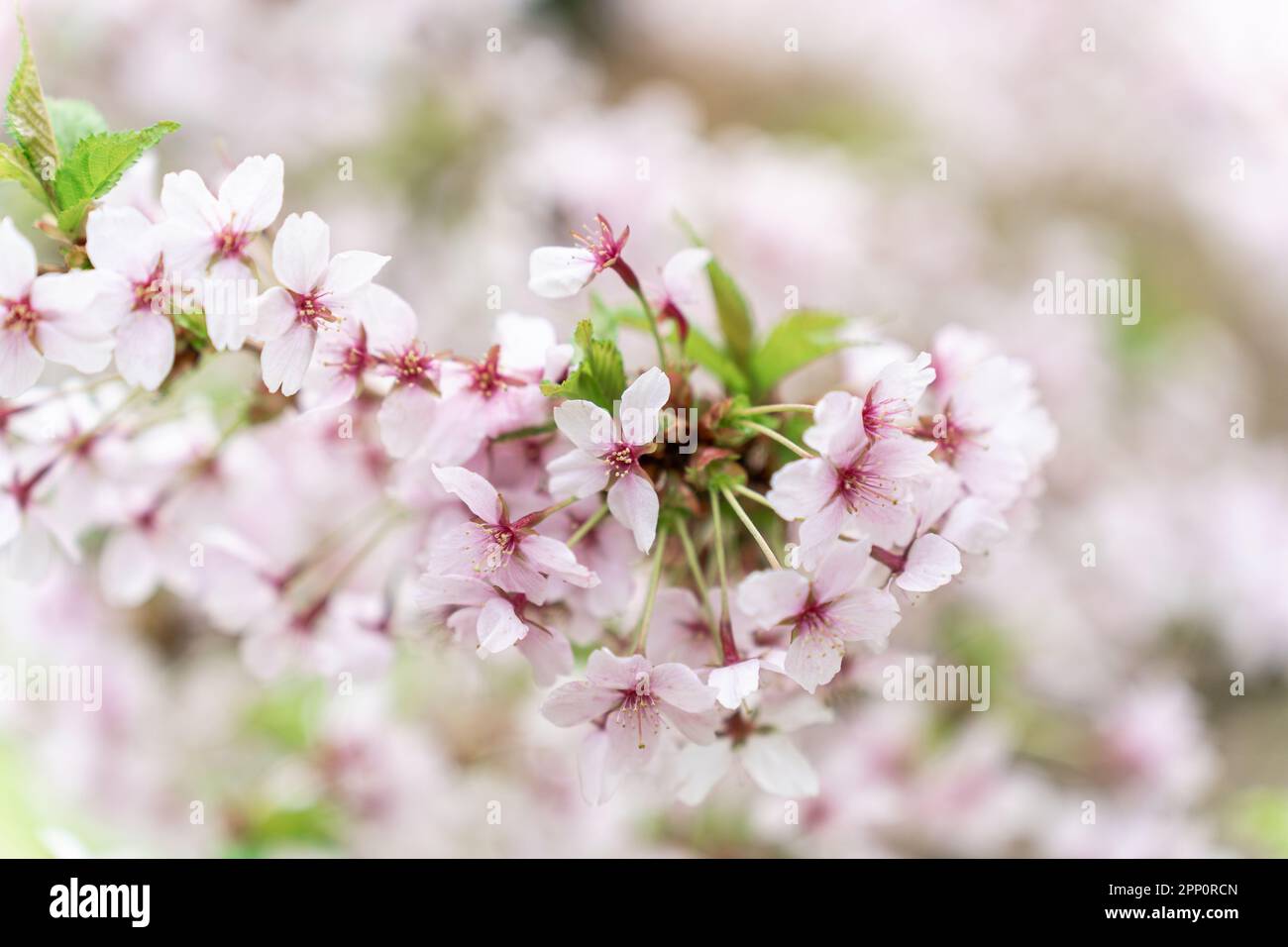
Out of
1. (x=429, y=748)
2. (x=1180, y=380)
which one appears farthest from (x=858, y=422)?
(x=1180, y=380)

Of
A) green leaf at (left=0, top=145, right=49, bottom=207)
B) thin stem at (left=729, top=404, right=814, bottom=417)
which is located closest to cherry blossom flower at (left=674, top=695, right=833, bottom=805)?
thin stem at (left=729, top=404, right=814, bottom=417)

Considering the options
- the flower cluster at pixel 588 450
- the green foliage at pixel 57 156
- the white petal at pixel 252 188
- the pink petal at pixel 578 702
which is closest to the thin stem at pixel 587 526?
the flower cluster at pixel 588 450

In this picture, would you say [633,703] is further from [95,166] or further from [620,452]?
[95,166]

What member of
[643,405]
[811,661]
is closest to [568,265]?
[643,405]

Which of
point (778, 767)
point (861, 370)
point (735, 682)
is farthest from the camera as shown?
point (861, 370)

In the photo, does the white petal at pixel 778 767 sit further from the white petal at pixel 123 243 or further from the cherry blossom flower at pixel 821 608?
the white petal at pixel 123 243

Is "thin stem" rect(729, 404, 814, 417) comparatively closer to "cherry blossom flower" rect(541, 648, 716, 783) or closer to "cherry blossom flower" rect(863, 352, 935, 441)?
"cherry blossom flower" rect(863, 352, 935, 441)
